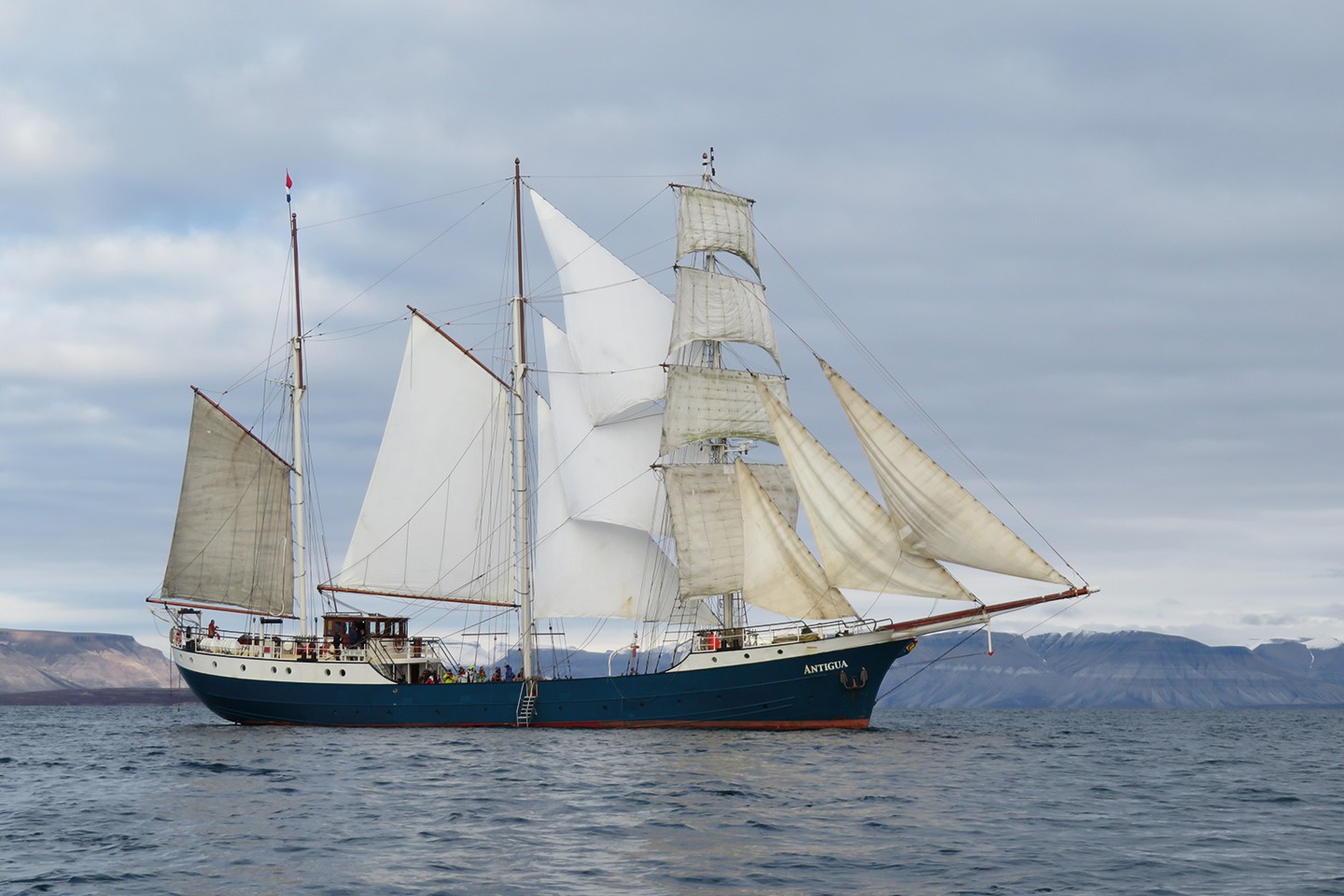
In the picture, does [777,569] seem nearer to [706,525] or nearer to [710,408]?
[706,525]

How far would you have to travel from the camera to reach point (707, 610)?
219 feet

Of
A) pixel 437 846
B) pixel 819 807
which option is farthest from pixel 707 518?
pixel 437 846

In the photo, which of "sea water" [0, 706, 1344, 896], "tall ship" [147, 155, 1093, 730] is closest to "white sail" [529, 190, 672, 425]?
"tall ship" [147, 155, 1093, 730]

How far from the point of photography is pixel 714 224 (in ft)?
225

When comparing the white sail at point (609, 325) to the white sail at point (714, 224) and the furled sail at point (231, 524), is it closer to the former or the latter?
the white sail at point (714, 224)

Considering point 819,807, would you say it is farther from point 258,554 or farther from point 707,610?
point 258,554

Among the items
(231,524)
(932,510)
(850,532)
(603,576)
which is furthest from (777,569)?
(231,524)

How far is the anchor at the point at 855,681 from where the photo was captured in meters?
58.5

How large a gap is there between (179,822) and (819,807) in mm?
15575

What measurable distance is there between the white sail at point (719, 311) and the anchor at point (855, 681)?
60.7 feet

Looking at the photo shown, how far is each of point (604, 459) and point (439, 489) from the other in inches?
358

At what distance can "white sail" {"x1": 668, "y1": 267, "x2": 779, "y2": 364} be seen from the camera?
6650 centimetres

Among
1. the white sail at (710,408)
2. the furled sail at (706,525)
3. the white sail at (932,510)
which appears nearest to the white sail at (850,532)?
the white sail at (932,510)

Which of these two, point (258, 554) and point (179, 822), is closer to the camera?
point (179, 822)
